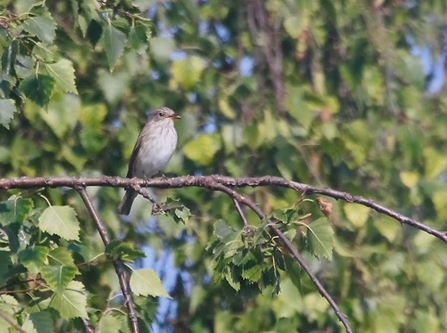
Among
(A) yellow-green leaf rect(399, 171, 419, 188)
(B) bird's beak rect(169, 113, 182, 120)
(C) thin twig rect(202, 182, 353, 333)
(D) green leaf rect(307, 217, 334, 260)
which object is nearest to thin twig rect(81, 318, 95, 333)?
(C) thin twig rect(202, 182, 353, 333)

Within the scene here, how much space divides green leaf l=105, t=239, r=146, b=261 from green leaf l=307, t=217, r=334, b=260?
47cm

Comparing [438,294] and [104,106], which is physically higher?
[104,106]

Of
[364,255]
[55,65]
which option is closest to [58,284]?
[55,65]

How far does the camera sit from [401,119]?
6711mm

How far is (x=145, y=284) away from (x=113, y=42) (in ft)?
2.67

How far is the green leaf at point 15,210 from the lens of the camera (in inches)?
115

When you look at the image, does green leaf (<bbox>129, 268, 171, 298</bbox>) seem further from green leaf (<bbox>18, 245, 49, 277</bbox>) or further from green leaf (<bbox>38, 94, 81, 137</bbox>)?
green leaf (<bbox>38, 94, 81, 137</bbox>)

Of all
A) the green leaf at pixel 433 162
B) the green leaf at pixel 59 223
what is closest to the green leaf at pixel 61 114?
the green leaf at pixel 433 162

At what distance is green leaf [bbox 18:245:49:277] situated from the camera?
2941mm

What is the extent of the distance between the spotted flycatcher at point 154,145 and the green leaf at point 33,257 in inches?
117

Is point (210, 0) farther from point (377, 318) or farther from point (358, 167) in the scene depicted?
point (377, 318)

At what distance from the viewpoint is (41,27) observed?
327 cm

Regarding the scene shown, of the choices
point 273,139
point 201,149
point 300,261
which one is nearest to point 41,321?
point 300,261

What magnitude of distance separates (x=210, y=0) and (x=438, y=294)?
7.11 feet
